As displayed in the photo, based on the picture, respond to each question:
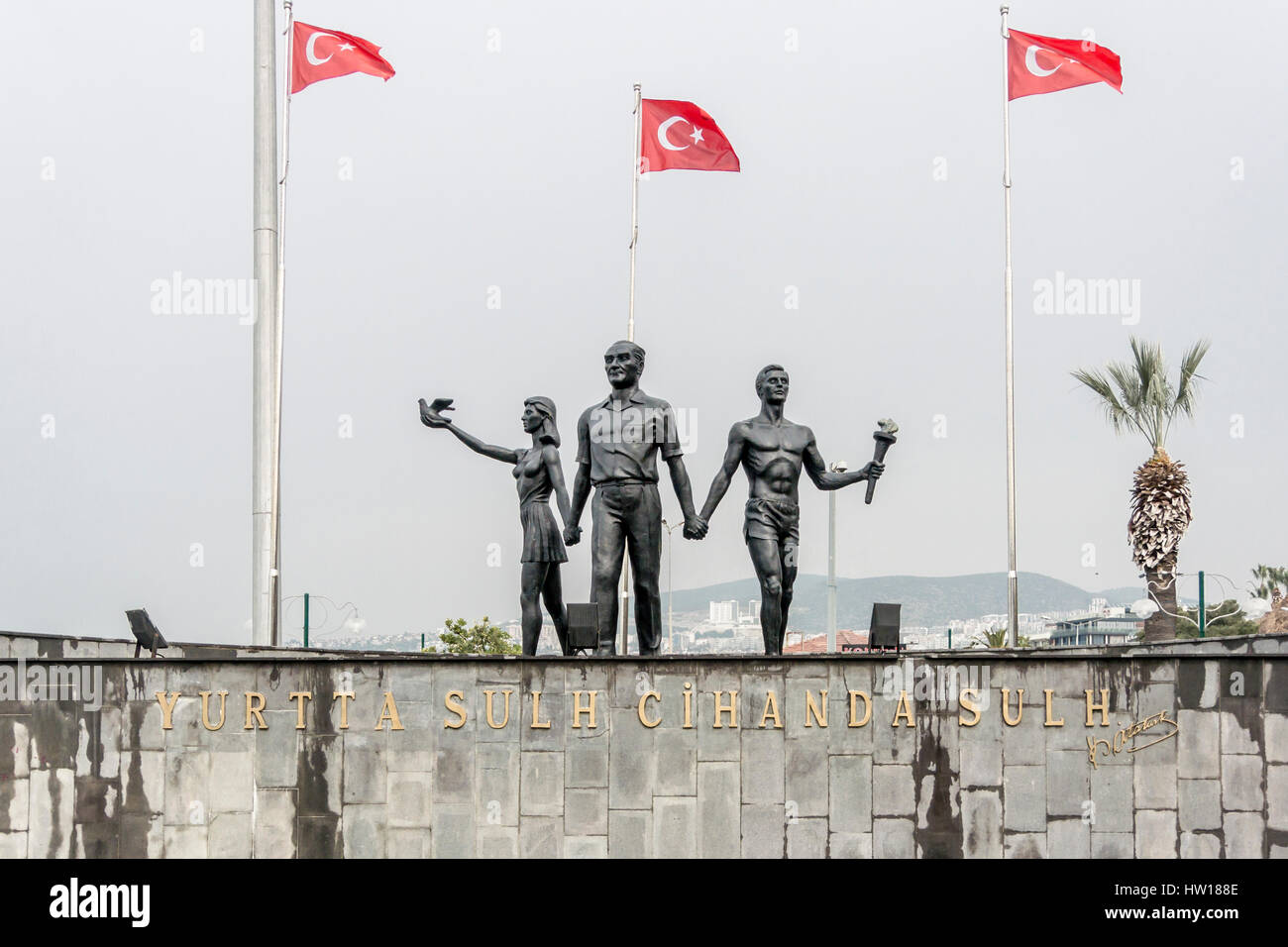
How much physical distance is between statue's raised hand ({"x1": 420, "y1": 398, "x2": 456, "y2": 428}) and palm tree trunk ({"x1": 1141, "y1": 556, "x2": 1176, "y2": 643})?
1556cm

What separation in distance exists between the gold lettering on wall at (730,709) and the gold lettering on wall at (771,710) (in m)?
0.20

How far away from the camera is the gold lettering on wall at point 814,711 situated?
1140 cm

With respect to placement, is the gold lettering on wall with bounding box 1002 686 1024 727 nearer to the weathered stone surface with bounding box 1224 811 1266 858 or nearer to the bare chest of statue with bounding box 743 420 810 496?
the weathered stone surface with bounding box 1224 811 1266 858

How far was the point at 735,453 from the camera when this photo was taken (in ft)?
44.7

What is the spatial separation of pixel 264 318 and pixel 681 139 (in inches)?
225

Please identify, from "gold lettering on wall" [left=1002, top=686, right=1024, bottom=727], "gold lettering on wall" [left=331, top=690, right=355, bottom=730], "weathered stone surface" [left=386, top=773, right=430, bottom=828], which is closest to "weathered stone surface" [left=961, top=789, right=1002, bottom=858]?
"gold lettering on wall" [left=1002, top=686, right=1024, bottom=727]

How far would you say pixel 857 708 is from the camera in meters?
11.4

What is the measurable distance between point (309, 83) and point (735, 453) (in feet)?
30.7

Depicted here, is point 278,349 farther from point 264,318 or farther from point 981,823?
point 981,823

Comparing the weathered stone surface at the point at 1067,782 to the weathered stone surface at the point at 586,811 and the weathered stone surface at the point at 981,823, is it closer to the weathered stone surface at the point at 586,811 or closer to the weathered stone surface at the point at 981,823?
the weathered stone surface at the point at 981,823

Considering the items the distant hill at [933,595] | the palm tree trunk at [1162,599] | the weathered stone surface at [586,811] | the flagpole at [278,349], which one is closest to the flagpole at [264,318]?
the flagpole at [278,349]

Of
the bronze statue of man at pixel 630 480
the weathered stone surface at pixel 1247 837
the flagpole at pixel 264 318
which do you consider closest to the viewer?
the weathered stone surface at pixel 1247 837
